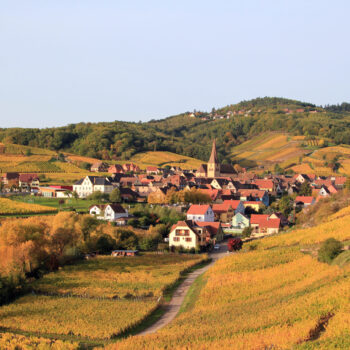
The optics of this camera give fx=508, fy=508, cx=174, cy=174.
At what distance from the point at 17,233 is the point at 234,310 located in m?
22.2

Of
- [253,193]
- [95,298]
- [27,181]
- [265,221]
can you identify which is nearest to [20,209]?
[265,221]

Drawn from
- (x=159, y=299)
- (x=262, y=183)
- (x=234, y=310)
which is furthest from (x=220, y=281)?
(x=262, y=183)

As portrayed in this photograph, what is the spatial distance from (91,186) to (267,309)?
205ft

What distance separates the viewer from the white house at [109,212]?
6391 centimetres

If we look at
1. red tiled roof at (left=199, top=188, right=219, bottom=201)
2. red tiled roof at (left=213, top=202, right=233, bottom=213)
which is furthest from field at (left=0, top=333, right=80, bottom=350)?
red tiled roof at (left=199, top=188, right=219, bottom=201)

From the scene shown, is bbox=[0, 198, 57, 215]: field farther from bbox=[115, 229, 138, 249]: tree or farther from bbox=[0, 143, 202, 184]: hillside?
bbox=[0, 143, 202, 184]: hillside

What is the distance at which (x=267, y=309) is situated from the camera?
25.4 meters

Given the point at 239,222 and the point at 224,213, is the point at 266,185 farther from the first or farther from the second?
the point at 239,222

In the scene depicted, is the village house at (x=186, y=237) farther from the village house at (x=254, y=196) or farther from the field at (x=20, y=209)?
the village house at (x=254, y=196)

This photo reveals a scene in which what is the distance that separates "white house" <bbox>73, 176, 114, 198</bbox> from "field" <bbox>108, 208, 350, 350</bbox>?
4813 cm

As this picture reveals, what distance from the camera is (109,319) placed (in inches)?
1120

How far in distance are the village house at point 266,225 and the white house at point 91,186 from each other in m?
30.5

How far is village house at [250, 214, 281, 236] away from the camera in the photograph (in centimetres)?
5994

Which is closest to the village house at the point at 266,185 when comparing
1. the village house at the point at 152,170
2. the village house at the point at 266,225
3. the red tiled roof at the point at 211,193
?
the red tiled roof at the point at 211,193
